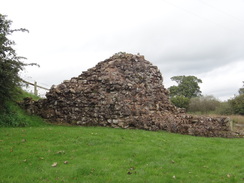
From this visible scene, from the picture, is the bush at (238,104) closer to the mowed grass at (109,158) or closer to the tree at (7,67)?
the mowed grass at (109,158)

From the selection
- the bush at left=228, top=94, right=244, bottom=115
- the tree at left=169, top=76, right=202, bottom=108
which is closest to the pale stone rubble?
the bush at left=228, top=94, right=244, bottom=115

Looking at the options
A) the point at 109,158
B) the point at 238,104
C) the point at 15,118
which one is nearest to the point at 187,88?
the point at 238,104

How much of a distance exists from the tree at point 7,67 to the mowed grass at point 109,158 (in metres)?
3.59

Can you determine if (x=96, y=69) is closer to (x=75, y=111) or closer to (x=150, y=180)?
(x=75, y=111)

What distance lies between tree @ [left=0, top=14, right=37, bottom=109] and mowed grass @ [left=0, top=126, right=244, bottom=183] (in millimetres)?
3586

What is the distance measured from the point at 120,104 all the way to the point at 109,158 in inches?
350

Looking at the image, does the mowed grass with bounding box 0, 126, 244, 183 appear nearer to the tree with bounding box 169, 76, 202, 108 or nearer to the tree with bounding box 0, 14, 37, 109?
the tree with bounding box 0, 14, 37, 109

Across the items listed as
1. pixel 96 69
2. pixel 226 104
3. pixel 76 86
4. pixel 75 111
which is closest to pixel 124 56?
pixel 96 69

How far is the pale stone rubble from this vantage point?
18.2m

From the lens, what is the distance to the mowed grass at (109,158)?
810cm

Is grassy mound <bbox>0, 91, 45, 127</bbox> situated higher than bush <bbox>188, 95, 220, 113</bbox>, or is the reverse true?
bush <bbox>188, 95, 220, 113</bbox>

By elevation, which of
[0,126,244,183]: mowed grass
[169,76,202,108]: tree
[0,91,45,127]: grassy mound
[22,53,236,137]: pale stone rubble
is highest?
[169,76,202,108]: tree

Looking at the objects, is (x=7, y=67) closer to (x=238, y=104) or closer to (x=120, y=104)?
(x=120, y=104)

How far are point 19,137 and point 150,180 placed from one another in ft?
25.9
